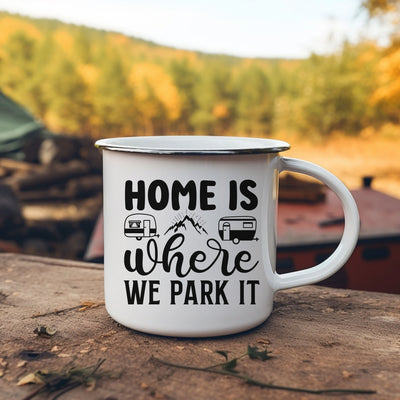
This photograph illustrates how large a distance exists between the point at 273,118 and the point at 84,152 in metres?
22.4

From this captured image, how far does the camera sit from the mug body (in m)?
0.77

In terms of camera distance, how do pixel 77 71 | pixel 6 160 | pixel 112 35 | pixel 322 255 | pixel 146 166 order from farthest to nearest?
pixel 112 35 → pixel 77 71 → pixel 6 160 → pixel 322 255 → pixel 146 166

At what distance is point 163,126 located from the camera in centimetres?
3111

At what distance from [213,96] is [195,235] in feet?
100

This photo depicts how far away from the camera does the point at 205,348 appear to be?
793 mm

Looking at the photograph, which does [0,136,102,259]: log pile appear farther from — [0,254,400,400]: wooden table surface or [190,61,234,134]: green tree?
[190,61,234,134]: green tree

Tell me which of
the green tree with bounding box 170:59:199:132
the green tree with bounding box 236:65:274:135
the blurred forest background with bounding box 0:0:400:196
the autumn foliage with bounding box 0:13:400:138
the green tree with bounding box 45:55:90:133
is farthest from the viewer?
the green tree with bounding box 170:59:199:132

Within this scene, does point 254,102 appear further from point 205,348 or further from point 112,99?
point 205,348

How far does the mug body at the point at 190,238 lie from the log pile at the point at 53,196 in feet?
15.1

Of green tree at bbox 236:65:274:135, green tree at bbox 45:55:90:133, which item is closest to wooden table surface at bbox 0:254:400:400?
green tree at bbox 45:55:90:133

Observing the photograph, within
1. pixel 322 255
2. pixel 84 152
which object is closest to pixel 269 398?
pixel 322 255

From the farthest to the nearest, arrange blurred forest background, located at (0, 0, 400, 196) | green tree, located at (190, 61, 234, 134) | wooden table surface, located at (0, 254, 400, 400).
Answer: green tree, located at (190, 61, 234, 134), blurred forest background, located at (0, 0, 400, 196), wooden table surface, located at (0, 254, 400, 400)

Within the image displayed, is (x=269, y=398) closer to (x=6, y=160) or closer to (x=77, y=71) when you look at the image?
(x=6, y=160)

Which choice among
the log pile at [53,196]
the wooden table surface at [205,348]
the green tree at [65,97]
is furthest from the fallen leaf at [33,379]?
the green tree at [65,97]
